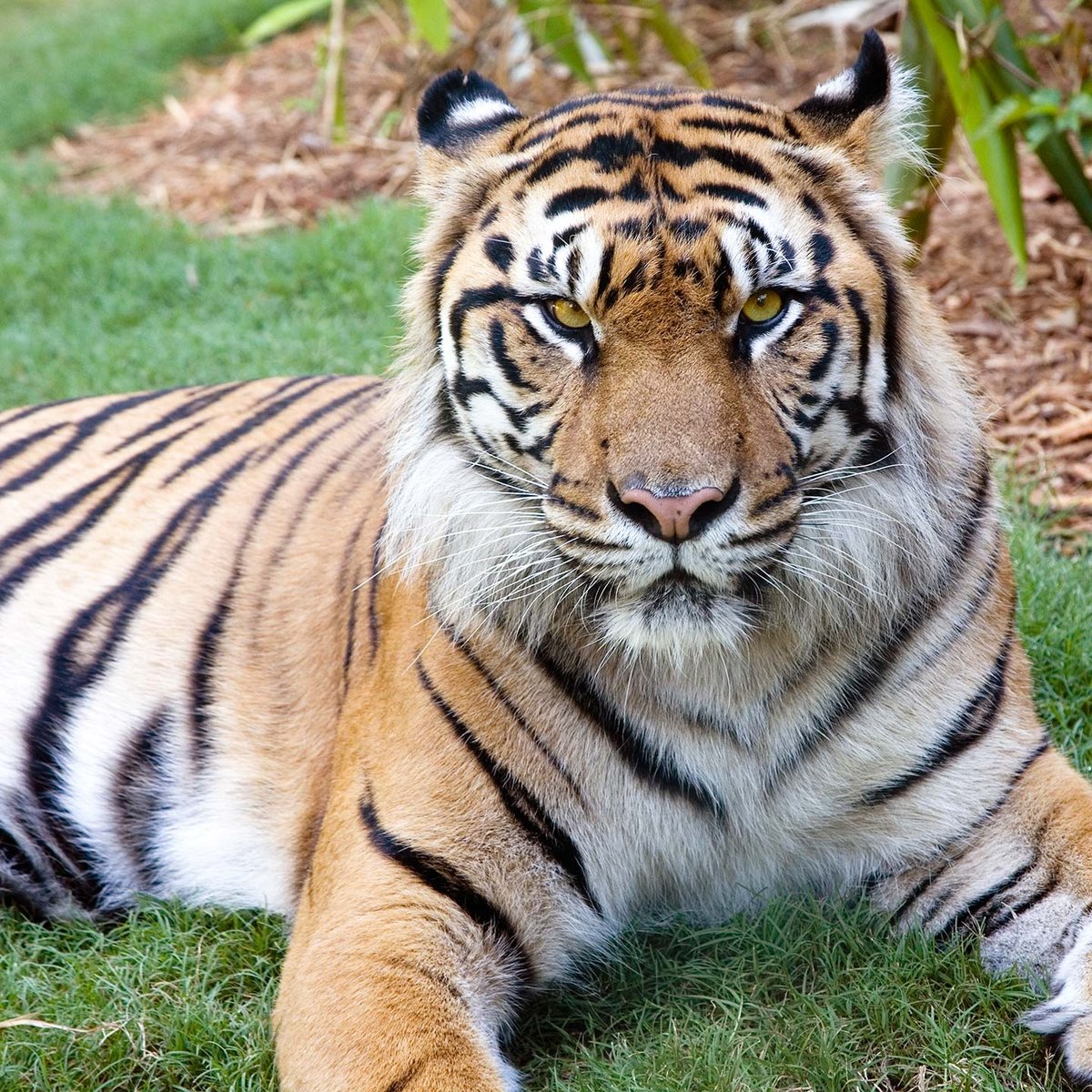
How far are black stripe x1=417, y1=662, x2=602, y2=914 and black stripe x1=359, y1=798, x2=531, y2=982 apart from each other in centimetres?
14

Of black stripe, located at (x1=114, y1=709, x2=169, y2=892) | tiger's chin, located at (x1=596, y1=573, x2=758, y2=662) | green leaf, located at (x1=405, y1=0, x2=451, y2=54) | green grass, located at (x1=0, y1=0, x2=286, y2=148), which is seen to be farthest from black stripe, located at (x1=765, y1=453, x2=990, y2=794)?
green grass, located at (x1=0, y1=0, x2=286, y2=148)

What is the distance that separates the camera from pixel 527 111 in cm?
745

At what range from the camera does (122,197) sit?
7359 millimetres

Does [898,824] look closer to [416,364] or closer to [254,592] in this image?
[416,364]

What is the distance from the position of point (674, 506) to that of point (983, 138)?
2.84 meters

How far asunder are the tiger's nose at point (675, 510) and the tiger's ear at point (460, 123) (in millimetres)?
807

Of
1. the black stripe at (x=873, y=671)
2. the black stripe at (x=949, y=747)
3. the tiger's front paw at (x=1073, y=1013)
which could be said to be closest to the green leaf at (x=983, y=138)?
the black stripe at (x=873, y=671)

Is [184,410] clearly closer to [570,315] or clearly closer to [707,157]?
[570,315]


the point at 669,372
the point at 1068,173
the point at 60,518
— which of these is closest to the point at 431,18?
the point at 1068,173

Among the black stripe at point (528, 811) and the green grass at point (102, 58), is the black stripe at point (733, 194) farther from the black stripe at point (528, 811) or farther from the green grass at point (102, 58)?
the green grass at point (102, 58)

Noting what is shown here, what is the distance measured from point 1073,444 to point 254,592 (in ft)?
8.21

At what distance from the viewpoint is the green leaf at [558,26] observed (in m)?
6.59

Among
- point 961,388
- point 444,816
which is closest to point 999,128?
point 961,388

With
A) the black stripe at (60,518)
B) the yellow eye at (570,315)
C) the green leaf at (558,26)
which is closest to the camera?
the yellow eye at (570,315)
